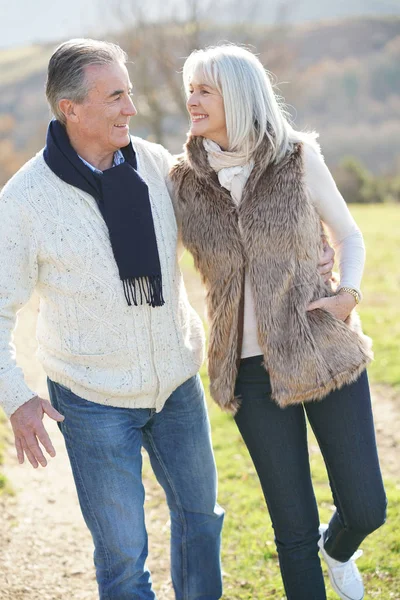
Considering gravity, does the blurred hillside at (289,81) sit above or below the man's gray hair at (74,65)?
above

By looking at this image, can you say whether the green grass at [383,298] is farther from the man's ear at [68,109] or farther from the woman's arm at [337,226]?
the man's ear at [68,109]

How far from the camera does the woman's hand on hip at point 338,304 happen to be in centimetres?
314

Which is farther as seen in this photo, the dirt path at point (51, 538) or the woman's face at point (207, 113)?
the dirt path at point (51, 538)

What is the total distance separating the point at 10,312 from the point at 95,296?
0.34m

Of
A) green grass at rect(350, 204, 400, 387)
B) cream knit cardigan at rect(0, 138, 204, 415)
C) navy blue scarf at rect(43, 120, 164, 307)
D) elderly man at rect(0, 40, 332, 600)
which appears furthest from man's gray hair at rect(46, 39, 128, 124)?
green grass at rect(350, 204, 400, 387)

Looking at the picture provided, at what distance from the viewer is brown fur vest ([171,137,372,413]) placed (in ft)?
10.1

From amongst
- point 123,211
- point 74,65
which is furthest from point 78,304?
point 74,65

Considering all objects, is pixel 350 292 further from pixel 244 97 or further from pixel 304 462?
pixel 244 97

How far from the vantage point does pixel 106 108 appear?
9.86 feet

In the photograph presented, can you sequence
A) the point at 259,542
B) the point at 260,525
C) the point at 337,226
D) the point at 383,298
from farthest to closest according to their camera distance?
the point at 383,298, the point at 260,525, the point at 259,542, the point at 337,226

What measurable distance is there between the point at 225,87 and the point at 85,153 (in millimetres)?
633

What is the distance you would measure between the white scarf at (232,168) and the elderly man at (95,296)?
326 mm

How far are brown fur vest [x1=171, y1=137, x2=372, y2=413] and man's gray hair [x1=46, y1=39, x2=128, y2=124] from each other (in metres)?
0.60

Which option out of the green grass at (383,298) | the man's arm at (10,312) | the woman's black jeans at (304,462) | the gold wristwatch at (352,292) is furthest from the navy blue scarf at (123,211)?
the green grass at (383,298)
